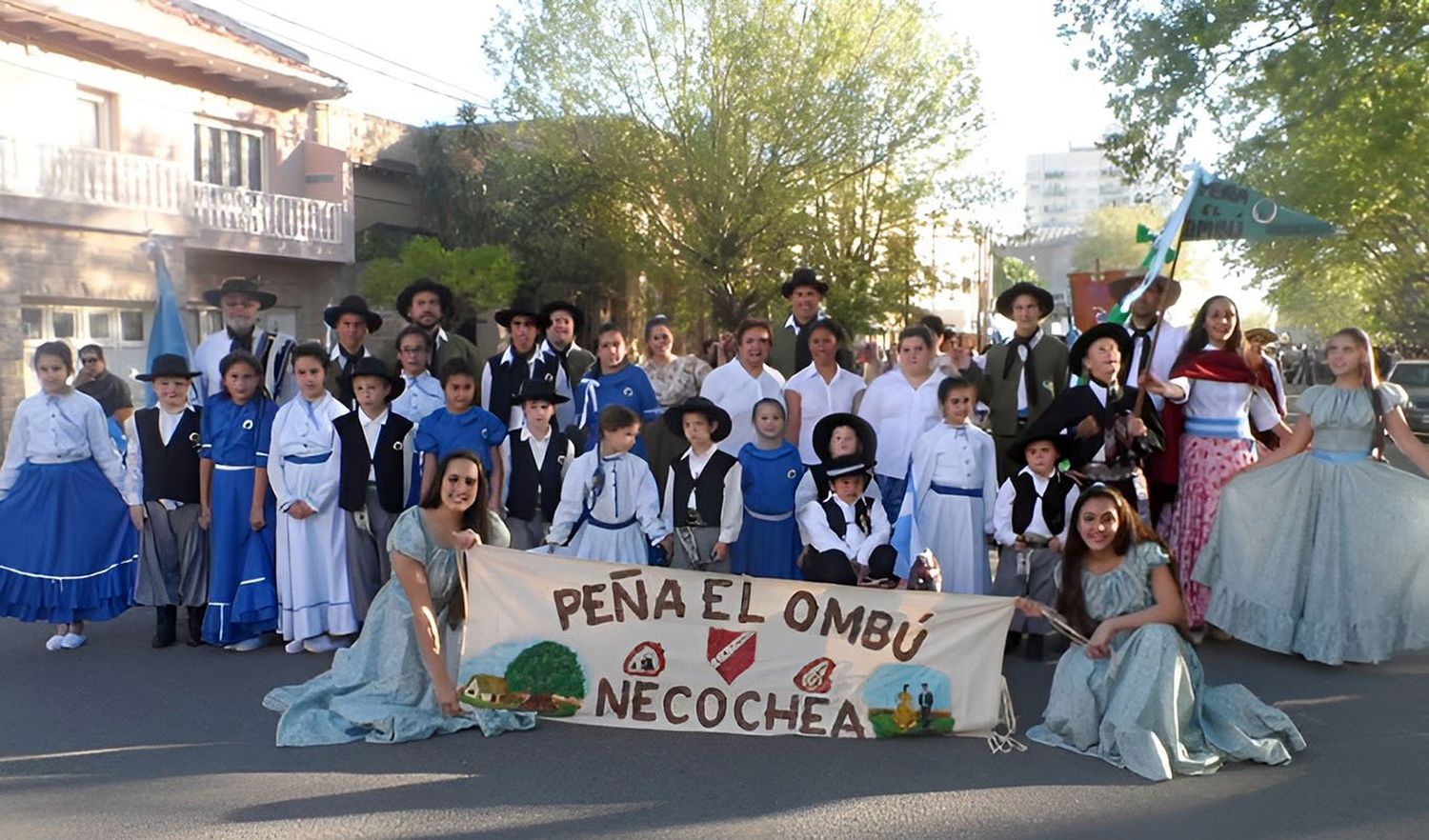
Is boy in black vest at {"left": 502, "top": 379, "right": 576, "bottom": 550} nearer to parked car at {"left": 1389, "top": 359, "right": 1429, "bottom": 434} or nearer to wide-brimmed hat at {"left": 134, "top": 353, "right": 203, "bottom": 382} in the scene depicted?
wide-brimmed hat at {"left": 134, "top": 353, "right": 203, "bottom": 382}

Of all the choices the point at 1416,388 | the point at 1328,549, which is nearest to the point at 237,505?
the point at 1328,549

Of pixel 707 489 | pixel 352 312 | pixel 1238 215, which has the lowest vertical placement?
pixel 707 489

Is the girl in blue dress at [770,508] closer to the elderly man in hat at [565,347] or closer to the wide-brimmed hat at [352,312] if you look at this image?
the elderly man in hat at [565,347]

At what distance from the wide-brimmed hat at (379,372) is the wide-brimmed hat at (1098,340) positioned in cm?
417

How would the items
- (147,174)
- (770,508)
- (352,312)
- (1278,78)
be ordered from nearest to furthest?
(770,508) < (352,312) < (1278,78) < (147,174)

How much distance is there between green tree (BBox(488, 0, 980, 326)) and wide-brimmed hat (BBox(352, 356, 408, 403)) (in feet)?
52.1

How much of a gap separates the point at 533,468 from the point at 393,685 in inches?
86.8

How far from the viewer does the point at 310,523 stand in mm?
7797

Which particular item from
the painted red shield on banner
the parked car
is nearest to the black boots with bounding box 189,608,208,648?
the painted red shield on banner

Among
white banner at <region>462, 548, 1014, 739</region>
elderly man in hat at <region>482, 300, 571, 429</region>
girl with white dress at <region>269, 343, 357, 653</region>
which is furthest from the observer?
elderly man in hat at <region>482, 300, 571, 429</region>

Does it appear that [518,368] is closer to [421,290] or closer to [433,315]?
[433,315]

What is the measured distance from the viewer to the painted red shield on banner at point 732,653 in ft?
19.5

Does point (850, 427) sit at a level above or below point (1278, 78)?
below

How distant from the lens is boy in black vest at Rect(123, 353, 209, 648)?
7922 millimetres
